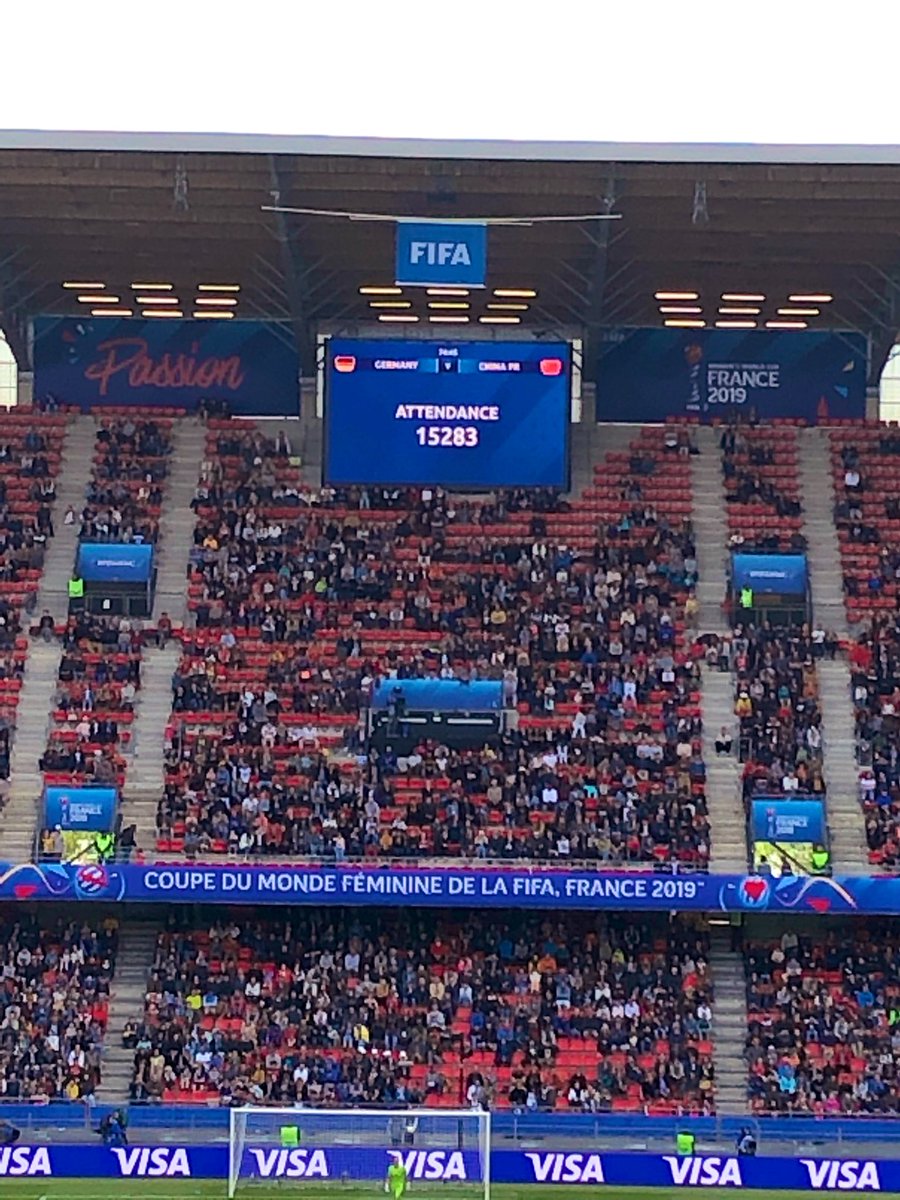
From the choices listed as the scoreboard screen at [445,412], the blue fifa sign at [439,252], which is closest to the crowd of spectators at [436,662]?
the scoreboard screen at [445,412]

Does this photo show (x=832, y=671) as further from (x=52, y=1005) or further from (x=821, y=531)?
(x=52, y=1005)

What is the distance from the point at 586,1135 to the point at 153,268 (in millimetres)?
23788

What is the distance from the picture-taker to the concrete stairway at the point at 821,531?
181ft

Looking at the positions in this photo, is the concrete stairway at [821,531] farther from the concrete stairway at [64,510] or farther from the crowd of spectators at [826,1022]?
the concrete stairway at [64,510]

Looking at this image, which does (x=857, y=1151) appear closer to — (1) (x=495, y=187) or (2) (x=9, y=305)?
(1) (x=495, y=187)

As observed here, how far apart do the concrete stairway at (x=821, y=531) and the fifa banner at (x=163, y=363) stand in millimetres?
12900

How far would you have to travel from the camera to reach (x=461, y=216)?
2046 inches

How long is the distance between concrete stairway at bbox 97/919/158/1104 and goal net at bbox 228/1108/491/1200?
4.84m

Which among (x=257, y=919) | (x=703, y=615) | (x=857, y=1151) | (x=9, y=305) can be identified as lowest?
(x=857, y=1151)

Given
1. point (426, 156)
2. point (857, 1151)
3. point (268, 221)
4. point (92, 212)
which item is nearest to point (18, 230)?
point (92, 212)

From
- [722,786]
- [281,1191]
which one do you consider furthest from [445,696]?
[281,1191]

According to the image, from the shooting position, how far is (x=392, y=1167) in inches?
1555

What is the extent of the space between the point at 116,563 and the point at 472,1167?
65.7 ft

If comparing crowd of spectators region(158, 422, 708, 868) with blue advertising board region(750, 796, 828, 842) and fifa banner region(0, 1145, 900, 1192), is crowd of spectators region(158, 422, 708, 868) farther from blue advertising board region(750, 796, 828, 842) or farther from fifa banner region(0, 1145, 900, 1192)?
fifa banner region(0, 1145, 900, 1192)
